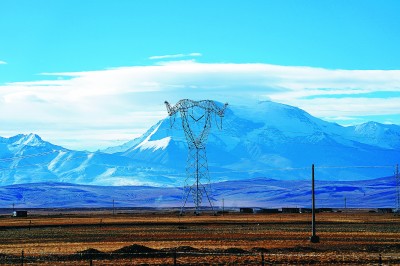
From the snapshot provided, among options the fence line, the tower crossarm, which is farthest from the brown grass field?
the tower crossarm

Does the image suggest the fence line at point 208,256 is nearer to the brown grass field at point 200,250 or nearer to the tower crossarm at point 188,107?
the brown grass field at point 200,250

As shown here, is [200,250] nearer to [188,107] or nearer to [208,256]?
[208,256]

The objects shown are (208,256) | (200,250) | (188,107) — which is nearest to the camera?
(208,256)

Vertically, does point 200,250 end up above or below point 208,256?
above

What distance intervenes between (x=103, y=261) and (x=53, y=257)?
19.6 feet

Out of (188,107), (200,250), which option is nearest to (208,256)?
(200,250)

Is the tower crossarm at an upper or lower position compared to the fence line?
upper

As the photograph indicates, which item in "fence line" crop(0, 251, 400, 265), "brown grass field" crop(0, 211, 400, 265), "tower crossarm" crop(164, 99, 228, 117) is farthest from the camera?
"tower crossarm" crop(164, 99, 228, 117)

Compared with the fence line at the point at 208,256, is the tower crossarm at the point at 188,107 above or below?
above

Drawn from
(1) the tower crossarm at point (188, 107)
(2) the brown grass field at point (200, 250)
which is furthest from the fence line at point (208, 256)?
(1) the tower crossarm at point (188, 107)

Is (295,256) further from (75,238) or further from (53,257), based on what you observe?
(75,238)

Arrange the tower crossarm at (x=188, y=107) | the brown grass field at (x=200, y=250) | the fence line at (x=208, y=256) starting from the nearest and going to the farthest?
the fence line at (x=208, y=256)
the brown grass field at (x=200, y=250)
the tower crossarm at (x=188, y=107)

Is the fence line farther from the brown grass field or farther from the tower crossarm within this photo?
the tower crossarm

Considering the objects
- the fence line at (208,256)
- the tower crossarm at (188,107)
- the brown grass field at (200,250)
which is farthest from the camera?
Answer: the tower crossarm at (188,107)
